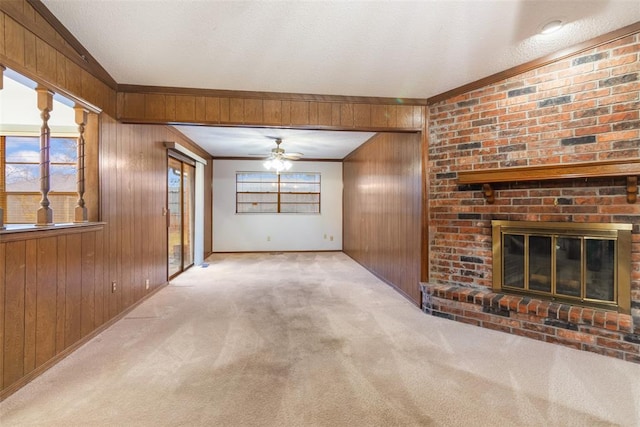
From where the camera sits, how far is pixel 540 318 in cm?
252

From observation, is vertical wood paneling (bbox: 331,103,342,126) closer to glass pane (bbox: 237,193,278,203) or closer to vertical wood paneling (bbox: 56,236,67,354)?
vertical wood paneling (bbox: 56,236,67,354)

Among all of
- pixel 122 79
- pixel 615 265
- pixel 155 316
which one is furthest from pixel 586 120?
pixel 155 316

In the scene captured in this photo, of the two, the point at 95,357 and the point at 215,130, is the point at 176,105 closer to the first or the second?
the point at 215,130

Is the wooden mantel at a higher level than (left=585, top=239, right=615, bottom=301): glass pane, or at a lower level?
higher

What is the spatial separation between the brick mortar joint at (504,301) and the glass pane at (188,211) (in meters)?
4.12

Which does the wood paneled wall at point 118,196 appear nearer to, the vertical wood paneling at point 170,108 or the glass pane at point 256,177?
the vertical wood paneling at point 170,108

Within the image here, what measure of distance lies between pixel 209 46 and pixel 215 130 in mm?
2445

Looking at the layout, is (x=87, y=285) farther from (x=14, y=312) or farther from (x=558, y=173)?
(x=558, y=173)

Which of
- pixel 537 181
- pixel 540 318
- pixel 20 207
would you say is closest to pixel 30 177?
pixel 20 207

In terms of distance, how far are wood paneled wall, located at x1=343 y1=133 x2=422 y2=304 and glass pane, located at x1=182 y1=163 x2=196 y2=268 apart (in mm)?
3271

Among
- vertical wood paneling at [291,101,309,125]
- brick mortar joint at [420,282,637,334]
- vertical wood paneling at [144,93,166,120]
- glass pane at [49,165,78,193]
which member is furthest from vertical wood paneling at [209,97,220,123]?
brick mortar joint at [420,282,637,334]

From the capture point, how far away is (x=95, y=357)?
224cm

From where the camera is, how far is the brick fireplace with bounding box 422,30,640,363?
2.22 m

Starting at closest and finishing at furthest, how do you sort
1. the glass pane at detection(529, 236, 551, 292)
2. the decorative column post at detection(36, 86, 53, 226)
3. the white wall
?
the decorative column post at detection(36, 86, 53, 226) → the glass pane at detection(529, 236, 551, 292) → the white wall
